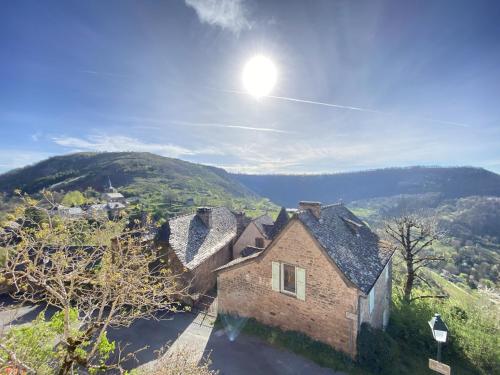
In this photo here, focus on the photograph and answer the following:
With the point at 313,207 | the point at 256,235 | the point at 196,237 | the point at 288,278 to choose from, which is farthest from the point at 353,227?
the point at 196,237

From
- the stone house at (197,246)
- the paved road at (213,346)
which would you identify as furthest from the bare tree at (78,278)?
the stone house at (197,246)

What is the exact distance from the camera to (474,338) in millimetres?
15555

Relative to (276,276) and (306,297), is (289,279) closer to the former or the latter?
(276,276)

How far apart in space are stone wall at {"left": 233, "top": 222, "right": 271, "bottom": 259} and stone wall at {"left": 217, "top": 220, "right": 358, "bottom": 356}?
39.8 feet

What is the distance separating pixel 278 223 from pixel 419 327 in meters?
16.6

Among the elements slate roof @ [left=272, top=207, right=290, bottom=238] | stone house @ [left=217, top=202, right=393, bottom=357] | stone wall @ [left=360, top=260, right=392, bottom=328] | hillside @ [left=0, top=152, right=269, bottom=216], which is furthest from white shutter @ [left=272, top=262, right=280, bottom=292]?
hillside @ [left=0, top=152, right=269, bottom=216]

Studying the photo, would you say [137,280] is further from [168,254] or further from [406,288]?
[406,288]

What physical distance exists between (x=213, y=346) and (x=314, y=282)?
746cm

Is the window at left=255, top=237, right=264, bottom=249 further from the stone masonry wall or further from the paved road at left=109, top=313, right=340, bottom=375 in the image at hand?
the paved road at left=109, top=313, right=340, bottom=375

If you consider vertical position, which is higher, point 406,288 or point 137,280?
point 137,280

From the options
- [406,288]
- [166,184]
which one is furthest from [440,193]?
[406,288]

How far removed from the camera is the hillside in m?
116

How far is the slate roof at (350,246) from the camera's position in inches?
563

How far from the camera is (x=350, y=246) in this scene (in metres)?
16.8
